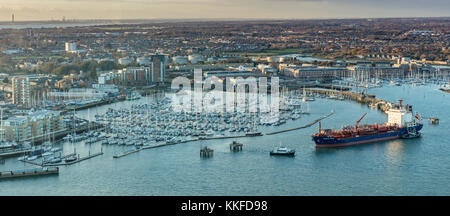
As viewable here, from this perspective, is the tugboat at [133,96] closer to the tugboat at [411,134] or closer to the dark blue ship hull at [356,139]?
the dark blue ship hull at [356,139]

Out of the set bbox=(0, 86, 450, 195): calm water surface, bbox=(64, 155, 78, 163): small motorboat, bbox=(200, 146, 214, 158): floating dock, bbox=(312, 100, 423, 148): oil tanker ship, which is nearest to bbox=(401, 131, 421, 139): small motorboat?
bbox=(312, 100, 423, 148): oil tanker ship

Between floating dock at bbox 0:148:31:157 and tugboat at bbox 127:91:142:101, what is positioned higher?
tugboat at bbox 127:91:142:101

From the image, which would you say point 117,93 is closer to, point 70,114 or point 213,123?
point 70,114

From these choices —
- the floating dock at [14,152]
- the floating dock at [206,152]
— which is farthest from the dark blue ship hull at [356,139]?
the floating dock at [14,152]

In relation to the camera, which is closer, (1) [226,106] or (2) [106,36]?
(1) [226,106]

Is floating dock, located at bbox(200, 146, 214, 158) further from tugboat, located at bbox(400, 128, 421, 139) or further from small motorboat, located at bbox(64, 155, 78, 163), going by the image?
tugboat, located at bbox(400, 128, 421, 139)

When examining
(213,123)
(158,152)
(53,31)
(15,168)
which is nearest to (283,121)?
(213,123)
